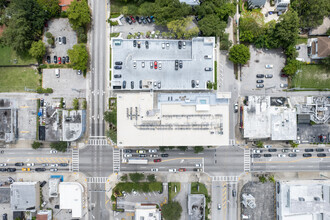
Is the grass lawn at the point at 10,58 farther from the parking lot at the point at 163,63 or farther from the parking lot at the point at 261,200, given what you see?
the parking lot at the point at 261,200

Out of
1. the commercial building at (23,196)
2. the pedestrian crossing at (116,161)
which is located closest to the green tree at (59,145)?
the commercial building at (23,196)

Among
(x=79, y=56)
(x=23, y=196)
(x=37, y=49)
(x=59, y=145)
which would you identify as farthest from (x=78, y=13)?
(x=23, y=196)

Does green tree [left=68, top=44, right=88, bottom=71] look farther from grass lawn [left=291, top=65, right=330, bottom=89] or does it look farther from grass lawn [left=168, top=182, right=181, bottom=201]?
grass lawn [left=291, top=65, right=330, bottom=89]

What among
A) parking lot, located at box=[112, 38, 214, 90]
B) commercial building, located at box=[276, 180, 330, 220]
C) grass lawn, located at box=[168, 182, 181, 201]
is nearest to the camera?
commercial building, located at box=[276, 180, 330, 220]

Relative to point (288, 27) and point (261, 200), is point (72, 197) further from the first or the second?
point (288, 27)

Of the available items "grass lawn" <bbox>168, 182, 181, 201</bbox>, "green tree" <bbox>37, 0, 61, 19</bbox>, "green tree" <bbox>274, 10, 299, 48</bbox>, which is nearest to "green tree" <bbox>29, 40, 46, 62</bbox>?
"green tree" <bbox>37, 0, 61, 19</bbox>
